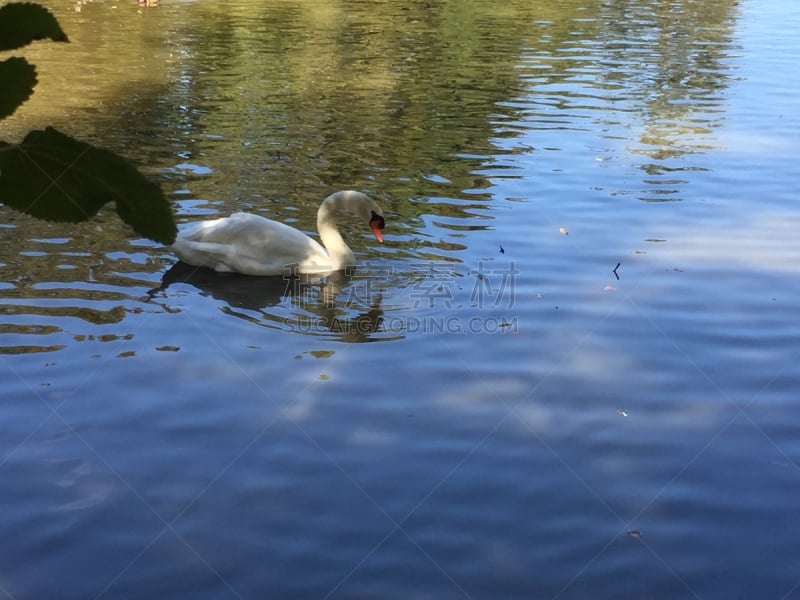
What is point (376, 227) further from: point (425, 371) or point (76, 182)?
point (76, 182)

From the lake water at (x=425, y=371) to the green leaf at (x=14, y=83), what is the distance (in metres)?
3.41

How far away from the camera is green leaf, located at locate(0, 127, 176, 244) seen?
110cm

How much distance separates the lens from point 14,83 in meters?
1.12

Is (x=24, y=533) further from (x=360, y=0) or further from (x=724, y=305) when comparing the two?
(x=360, y=0)

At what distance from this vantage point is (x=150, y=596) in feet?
13.8

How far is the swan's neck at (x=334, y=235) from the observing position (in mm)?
8305

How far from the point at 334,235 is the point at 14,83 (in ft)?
23.9

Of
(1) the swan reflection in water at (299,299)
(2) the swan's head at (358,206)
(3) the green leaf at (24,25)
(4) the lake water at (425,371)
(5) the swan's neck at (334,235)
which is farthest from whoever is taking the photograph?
(2) the swan's head at (358,206)

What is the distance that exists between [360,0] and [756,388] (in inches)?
968

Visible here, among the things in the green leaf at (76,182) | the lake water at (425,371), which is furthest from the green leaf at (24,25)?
the lake water at (425,371)

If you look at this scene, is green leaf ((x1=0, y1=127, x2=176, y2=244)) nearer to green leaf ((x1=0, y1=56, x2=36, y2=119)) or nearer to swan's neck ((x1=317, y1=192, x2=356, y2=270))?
green leaf ((x1=0, y1=56, x2=36, y2=119))

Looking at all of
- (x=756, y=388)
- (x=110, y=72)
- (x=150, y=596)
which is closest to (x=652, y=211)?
(x=756, y=388)

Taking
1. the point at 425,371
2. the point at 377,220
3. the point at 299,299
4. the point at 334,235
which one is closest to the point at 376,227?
the point at 377,220

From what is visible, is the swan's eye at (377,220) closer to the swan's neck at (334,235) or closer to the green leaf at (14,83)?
the swan's neck at (334,235)
